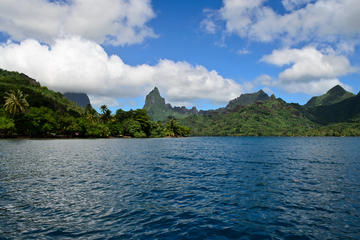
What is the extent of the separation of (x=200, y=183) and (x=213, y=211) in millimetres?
9114

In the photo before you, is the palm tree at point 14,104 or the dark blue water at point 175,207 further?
the palm tree at point 14,104

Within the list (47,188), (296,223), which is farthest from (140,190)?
(296,223)

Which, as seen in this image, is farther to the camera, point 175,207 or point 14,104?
point 14,104

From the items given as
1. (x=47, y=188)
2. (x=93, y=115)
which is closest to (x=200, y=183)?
(x=47, y=188)

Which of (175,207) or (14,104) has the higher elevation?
(14,104)

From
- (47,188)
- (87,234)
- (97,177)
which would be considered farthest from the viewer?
(97,177)

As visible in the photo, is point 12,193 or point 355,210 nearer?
point 355,210

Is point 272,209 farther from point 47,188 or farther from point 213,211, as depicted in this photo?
point 47,188

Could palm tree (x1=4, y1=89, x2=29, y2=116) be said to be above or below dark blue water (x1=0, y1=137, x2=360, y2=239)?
above

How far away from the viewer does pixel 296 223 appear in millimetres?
14188

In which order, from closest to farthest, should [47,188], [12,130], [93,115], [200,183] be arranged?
[47,188] → [200,183] → [12,130] → [93,115]

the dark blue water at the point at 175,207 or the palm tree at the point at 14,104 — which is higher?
the palm tree at the point at 14,104

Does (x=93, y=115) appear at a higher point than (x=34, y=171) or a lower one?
higher

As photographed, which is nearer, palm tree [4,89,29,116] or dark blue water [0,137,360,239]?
dark blue water [0,137,360,239]
